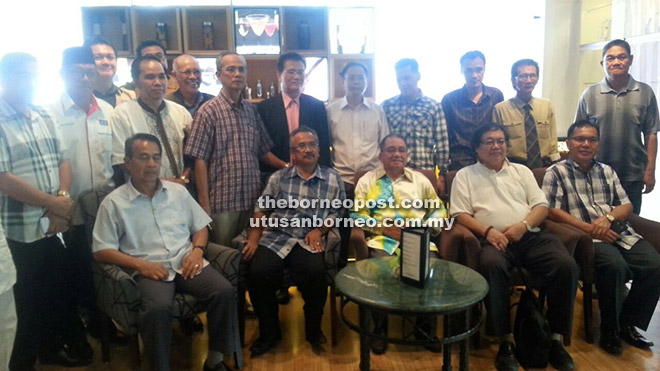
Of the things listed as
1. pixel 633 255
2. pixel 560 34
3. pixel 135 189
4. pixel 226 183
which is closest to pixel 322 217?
pixel 226 183

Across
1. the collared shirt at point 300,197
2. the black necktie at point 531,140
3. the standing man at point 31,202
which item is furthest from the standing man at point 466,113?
the standing man at point 31,202

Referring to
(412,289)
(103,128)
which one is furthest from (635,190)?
(103,128)

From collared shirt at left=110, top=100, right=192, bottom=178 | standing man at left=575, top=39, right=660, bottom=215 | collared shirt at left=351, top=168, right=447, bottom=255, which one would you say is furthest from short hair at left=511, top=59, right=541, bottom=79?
collared shirt at left=110, top=100, right=192, bottom=178

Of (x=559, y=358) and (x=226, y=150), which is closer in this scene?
(x=559, y=358)

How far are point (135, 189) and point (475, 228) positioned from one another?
6.08ft

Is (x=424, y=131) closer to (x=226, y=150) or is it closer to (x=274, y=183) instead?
(x=274, y=183)

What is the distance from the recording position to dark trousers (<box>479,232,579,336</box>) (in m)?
2.33

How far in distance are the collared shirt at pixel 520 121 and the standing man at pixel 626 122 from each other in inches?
14.1

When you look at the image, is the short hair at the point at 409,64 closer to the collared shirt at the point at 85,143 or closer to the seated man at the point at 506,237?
the seated man at the point at 506,237

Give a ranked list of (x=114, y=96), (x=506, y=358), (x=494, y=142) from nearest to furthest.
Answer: (x=506, y=358) → (x=494, y=142) → (x=114, y=96)

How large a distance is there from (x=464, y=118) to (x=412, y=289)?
63.4 inches

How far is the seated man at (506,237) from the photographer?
233 centimetres

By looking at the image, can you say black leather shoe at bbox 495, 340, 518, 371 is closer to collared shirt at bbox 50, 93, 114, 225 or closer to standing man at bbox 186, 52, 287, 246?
standing man at bbox 186, 52, 287, 246

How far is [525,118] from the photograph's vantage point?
3105 millimetres
